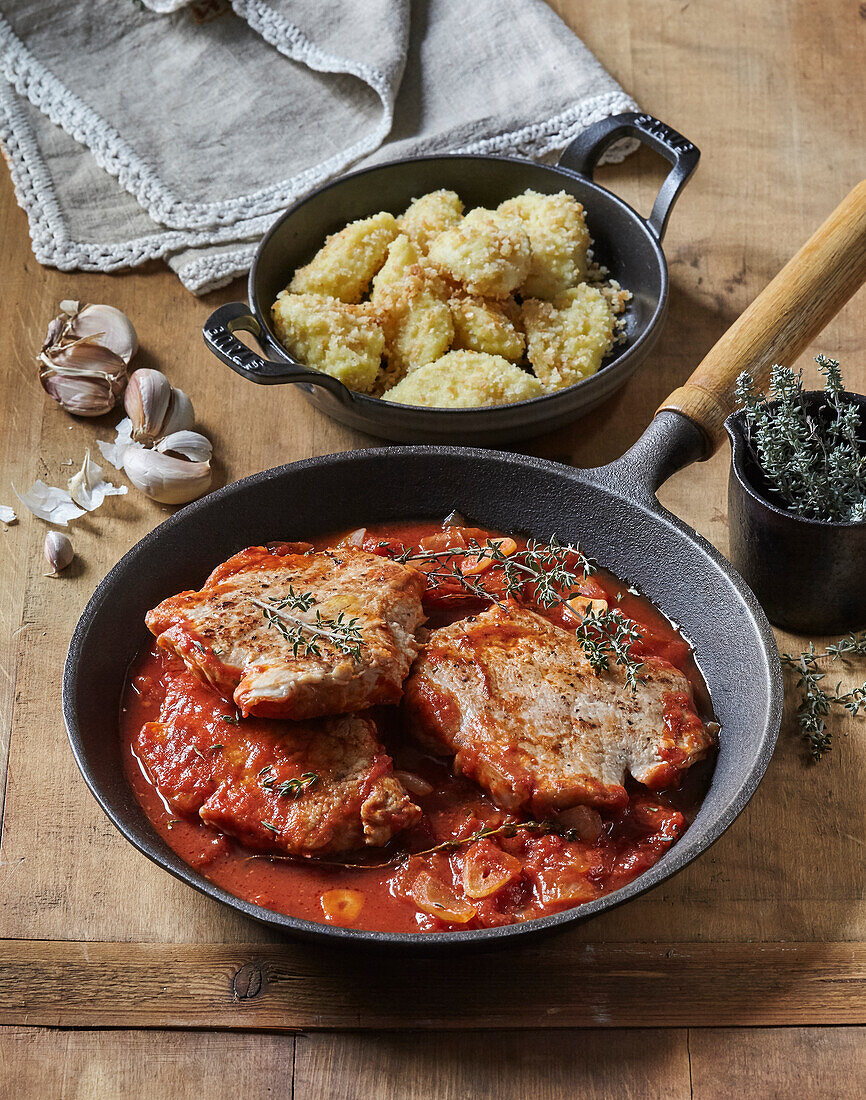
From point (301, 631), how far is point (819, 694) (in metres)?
1.33

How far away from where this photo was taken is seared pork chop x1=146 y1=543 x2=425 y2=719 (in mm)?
2131

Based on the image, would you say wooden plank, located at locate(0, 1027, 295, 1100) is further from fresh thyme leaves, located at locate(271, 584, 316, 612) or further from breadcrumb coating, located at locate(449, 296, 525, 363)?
breadcrumb coating, located at locate(449, 296, 525, 363)

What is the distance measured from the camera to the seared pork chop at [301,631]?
2131 mm

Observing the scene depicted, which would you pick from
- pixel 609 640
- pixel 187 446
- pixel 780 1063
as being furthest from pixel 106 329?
pixel 780 1063

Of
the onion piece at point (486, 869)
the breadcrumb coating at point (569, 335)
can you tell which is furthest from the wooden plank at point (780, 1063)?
the breadcrumb coating at point (569, 335)

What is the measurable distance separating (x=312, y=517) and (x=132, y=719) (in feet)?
2.33

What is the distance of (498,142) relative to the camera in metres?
3.98

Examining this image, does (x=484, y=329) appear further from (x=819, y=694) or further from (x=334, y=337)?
(x=819, y=694)

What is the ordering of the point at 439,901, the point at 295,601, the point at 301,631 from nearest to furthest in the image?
the point at 439,901 → the point at 301,631 → the point at 295,601

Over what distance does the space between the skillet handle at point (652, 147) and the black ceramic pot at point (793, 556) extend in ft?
3.12

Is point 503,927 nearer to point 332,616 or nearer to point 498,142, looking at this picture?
point 332,616

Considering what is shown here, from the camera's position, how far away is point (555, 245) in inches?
132

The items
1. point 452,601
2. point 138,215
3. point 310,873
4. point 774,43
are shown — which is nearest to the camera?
point 310,873

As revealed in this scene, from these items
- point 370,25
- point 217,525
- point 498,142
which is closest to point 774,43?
point 498,142
